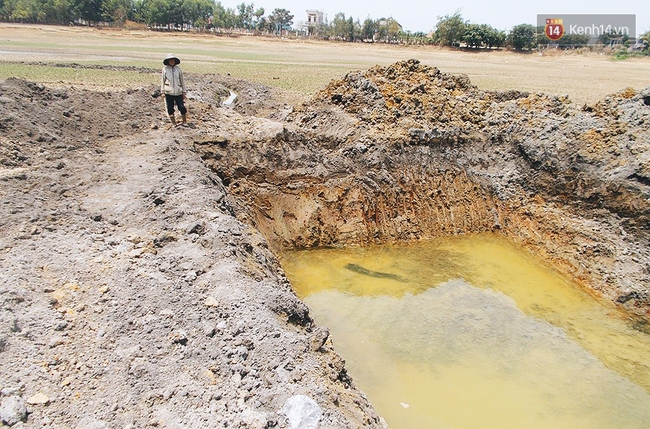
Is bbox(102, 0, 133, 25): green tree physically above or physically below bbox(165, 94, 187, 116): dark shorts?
above

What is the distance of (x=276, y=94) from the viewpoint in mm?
18703

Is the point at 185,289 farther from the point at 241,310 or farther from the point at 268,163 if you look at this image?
the point at 268,163

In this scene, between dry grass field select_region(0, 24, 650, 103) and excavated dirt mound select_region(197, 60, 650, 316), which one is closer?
excavated dirt mound select_region(197, 60, 650, 316)

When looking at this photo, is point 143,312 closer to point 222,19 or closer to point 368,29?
point 368,29

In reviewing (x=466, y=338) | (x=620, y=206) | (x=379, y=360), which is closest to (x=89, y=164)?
(x=379, y=360)

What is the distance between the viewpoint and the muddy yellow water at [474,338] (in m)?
5.66

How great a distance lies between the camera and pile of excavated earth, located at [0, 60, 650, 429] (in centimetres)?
378

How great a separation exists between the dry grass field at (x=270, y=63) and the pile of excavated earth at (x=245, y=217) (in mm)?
10069

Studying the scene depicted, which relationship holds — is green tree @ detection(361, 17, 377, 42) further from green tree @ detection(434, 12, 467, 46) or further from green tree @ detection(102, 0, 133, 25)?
green tree @ detection(102, 0, 133, 25)

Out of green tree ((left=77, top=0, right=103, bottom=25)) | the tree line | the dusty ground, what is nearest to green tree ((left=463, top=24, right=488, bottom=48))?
the tree line

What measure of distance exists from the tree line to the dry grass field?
3112mm

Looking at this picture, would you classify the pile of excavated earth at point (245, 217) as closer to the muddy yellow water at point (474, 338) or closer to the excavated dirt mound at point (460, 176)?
the excavated dirt mound at point (460, 176)

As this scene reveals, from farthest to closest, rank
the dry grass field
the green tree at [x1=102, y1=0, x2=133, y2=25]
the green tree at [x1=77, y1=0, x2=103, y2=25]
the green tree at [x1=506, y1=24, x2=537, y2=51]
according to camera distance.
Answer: the green tree at [x1=102, y1=0, x2=133, y2=25], the green tree at [x1=77, y1=0, x2=103, y2=25], the green tree at [x1=506, y1=24, x2=537, y2=51], the dry grass field

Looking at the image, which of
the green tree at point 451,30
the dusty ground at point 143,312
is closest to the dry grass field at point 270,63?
the green tree at point 451,30
